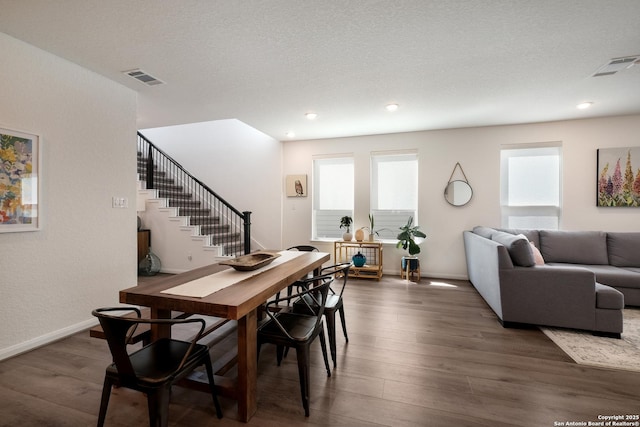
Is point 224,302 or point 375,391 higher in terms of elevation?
point 224,302

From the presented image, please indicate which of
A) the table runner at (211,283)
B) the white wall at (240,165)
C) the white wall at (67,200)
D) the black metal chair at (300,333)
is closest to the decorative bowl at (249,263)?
the table runner at (211,283)

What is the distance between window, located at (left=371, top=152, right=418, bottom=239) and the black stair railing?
2490mm

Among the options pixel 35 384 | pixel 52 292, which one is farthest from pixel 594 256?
pixel 52 292

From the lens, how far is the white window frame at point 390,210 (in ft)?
17.2

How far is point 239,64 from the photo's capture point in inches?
110

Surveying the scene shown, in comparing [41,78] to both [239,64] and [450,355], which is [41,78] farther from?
[450,355]

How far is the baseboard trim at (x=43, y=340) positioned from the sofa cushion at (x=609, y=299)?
5036 mm

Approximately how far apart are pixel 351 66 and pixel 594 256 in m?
4.18

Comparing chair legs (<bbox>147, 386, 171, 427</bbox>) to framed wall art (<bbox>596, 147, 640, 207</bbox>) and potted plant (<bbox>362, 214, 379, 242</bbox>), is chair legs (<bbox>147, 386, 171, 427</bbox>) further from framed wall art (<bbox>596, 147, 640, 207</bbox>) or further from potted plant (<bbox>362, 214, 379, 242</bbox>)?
framed wall art (<bbox>596, 147, 640, 207</bbox>)

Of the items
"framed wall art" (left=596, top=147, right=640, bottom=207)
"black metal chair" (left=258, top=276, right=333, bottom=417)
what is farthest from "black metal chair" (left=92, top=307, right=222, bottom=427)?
"framed wall art" (left=596, top=147, right=640, bottom=207)

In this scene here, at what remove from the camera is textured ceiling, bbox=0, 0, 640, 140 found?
2045 mm

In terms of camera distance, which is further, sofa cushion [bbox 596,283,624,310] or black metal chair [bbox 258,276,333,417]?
sofa cushion [bbox 596,283,624,310]

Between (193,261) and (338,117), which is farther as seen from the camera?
(193,261)

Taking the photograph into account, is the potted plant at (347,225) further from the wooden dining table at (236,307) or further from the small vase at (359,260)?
the wooden dining table at (236,307)
